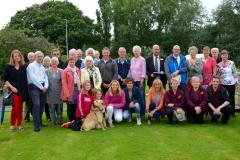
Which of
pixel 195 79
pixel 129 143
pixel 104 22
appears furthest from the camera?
pixel 104 22

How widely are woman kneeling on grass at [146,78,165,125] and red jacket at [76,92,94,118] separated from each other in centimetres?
165

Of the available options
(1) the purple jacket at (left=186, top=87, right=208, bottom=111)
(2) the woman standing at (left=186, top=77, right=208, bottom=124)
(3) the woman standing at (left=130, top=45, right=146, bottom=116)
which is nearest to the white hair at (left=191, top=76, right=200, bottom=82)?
(2) the woman standing at (left=186, top=77, right=208, bottom=124)

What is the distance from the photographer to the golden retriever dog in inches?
412

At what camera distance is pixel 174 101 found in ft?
36.4

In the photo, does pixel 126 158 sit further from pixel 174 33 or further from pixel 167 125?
pixel 174 33

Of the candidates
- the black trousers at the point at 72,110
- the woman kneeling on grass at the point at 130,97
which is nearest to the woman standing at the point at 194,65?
the woman kneeling on grass at the point at 130,97

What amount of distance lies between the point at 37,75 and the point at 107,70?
2.04 m

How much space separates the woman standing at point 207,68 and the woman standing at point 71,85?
3489 mm

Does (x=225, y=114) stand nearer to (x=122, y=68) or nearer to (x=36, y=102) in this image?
(x=122, y=68)

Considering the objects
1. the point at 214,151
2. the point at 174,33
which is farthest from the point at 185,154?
the point at 174,33

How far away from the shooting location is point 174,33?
2336 inches

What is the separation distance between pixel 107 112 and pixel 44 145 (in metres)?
2.46

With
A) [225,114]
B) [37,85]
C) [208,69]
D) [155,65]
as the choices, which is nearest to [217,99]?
[225,114]

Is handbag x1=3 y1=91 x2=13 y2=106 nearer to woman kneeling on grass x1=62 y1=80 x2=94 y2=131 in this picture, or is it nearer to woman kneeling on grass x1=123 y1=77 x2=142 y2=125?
woman kneeling on grass x1=62 y1=80 x2=94 y2=131
